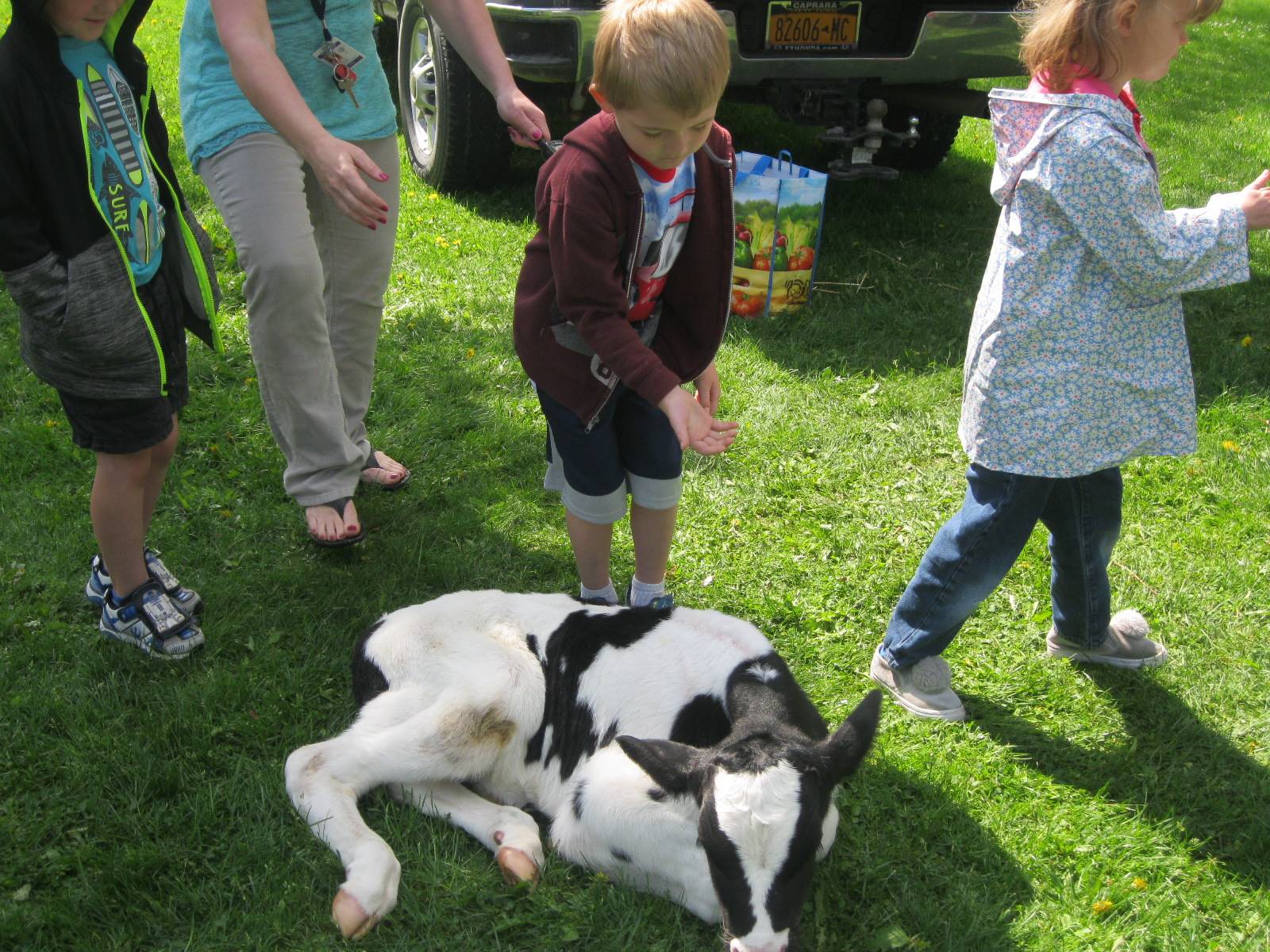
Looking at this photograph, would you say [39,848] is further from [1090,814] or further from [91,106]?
[1090,814]

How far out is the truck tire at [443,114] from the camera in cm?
610

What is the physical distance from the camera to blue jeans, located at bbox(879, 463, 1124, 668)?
9.71ft

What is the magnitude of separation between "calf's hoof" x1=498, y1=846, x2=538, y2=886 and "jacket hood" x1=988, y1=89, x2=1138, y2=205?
6.60ft

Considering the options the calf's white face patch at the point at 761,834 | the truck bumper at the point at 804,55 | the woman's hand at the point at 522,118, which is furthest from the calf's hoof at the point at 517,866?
the truck bumper at the point at 804,55

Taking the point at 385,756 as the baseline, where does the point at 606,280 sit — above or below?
above

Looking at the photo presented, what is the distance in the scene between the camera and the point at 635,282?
9.36ft

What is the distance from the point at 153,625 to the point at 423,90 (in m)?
4.30

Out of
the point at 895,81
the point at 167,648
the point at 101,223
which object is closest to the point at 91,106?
the point at 101,223

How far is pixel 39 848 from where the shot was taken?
8.80 ft

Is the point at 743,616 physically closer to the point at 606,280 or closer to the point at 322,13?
the point at 606,280

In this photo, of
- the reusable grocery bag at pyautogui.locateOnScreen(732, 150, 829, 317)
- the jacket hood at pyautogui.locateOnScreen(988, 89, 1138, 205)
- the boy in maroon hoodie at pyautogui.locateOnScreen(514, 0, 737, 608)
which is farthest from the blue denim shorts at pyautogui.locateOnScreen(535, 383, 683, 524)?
the reusable grocery bag at pyautogui.locateOnScreen(732, 150, 829, 317)

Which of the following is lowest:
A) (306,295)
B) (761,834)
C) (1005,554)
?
(761,834)

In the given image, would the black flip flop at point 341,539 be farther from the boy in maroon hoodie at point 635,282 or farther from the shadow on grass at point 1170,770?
the shadow on grass at point 1170,770

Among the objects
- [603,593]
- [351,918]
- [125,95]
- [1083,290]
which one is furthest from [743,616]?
[125,95]
